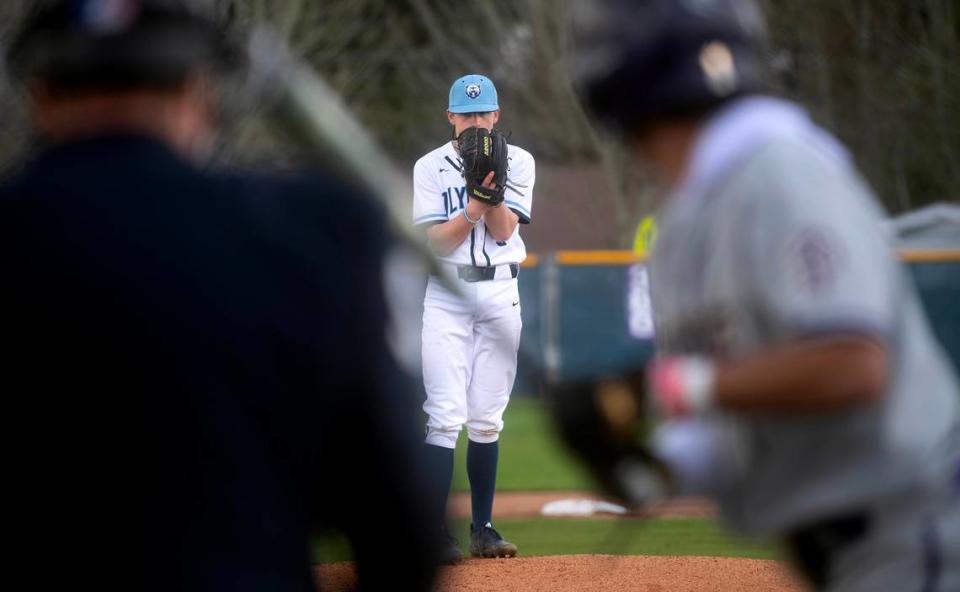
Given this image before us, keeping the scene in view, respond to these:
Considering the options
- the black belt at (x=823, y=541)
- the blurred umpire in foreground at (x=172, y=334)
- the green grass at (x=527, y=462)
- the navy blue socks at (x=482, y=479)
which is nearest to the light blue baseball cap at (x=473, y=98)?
the navy blue socks at (x=482, y=479)

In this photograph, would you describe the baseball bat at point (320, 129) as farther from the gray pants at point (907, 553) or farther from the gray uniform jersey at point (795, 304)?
the gray pants at point (907, 553)

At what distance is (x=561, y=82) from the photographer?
23.5 m

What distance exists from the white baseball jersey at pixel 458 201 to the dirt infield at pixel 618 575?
5.11 feet

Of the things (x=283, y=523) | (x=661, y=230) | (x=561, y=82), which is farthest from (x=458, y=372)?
(x=561, y=82)

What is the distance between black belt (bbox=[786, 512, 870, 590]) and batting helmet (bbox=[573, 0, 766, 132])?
2.16 feet

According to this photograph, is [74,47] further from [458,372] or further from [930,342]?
[458,372]

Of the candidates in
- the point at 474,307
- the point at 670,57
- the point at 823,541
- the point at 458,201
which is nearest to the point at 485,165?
the point at 458,201

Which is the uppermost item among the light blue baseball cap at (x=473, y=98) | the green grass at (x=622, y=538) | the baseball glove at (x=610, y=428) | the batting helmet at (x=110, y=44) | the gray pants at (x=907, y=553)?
the light blue baseball cap at (x=473, y=98)

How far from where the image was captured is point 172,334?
1.77 metres

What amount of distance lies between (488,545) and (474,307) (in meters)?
1.22

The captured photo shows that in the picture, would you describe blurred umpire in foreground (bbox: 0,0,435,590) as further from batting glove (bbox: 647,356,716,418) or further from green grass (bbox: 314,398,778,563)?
green grass (bbox: 314,398,778,563)

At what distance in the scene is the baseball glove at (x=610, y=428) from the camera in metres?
2.56

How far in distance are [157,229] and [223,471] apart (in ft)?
0.97

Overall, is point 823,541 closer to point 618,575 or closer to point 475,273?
point 618,575
